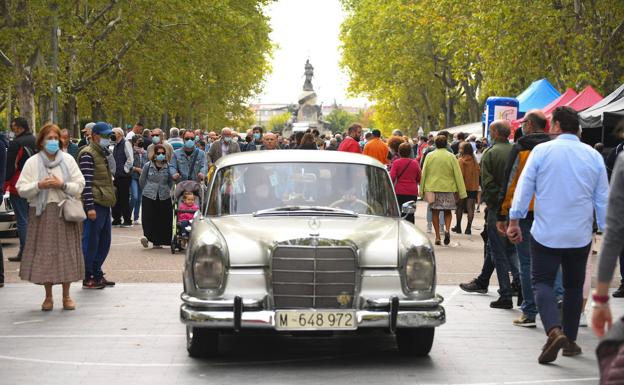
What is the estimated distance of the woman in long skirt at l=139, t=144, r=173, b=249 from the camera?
1912cm

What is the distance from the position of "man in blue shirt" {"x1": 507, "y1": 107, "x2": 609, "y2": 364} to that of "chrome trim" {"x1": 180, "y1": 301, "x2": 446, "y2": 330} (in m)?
0.87

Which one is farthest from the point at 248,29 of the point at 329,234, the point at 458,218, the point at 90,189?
the point at 329,234

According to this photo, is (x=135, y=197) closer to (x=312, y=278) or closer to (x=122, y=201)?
(x=122, y=201)

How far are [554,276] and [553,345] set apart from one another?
50 centimetres

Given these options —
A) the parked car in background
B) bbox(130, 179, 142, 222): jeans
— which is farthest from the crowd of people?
bbox(130, 179, 142, 222): jeans

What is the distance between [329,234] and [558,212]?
5.42 ft

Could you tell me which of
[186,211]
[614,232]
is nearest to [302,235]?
[614,232]

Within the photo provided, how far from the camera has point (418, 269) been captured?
9.14 m

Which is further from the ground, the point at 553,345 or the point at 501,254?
the point at 501,254

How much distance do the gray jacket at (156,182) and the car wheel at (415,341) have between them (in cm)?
1008

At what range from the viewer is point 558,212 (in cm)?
905

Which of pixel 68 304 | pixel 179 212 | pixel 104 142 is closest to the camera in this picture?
pixel 68 304

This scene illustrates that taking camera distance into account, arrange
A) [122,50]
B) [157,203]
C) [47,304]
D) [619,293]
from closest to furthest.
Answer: [47,304]
[619,293]
[157,203]
[122,50]

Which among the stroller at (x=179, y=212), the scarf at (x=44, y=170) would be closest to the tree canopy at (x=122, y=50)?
the stroller at (x=179, y=212)
